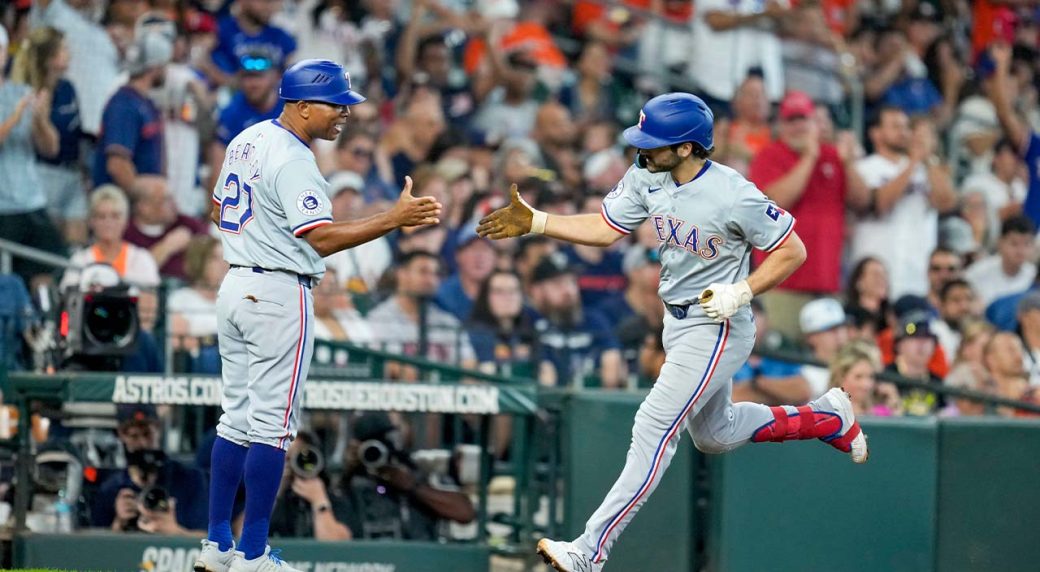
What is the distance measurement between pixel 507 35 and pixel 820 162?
3052mm

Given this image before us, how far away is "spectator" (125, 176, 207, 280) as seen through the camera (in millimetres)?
9602

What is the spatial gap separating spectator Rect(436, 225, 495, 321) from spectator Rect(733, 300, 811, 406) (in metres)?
1.78

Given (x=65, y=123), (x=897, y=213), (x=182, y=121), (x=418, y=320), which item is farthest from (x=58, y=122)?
(x=897, y=213)

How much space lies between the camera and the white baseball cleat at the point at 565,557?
232 inches

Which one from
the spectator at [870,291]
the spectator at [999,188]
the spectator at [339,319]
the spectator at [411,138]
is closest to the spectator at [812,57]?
the spectator at [999,188]

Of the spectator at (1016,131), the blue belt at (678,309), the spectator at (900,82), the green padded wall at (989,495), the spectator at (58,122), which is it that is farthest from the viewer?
the spectator at (900,82)

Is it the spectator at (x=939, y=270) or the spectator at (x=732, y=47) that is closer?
the spectator at (x=939, y=270)

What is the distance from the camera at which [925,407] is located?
864cm

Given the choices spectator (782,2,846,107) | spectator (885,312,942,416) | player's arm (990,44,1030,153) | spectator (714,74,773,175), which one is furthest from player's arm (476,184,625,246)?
player's arm (990,44,1030,153)

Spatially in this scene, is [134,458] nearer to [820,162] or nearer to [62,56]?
[62,56]

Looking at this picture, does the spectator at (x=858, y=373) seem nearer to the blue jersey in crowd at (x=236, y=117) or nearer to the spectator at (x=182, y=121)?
the blue jersey in crowd at (x=236, y=117)

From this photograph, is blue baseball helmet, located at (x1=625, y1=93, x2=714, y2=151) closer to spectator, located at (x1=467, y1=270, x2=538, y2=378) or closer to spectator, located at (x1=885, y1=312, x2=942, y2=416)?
spectator, located at (x1=467, y1=270, x2=538, y2=378)

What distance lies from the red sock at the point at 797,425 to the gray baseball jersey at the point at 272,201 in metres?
1.88

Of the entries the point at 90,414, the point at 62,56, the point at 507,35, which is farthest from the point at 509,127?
the point at 90,414
